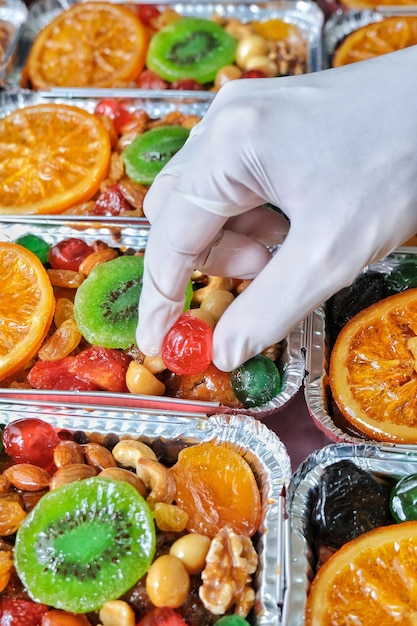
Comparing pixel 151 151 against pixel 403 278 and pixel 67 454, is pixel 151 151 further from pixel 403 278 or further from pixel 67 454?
pixel 67 454

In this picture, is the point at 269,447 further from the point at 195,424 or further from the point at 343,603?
the point at 343,603

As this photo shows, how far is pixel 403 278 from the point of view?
1833 mm

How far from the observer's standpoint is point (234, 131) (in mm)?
1354

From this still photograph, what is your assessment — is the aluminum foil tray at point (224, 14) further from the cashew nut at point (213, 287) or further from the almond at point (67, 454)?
the almond at point (67, 454)

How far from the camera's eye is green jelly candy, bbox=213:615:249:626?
128 cm

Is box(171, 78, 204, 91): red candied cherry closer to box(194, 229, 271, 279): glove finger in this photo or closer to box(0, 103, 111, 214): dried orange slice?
box(0, 103, 111, 214): dried orange slice

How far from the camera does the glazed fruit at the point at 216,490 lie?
4.75ft

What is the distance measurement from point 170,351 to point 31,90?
158 centimetres

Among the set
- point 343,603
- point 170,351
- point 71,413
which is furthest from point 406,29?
point 343,603

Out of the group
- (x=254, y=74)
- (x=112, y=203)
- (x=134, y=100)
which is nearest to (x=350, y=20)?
(x=254, y=74)

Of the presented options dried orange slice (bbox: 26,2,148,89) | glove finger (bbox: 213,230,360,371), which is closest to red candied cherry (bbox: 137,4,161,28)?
dried orange slice (bbox: 26,2,148,89)

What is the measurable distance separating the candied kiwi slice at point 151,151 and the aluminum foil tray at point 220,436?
0.84 m

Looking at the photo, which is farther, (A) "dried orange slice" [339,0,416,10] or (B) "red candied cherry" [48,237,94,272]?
(A) "dried orange slice" [339,0,416,10]

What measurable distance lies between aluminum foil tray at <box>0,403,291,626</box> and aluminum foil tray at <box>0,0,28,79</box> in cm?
173
